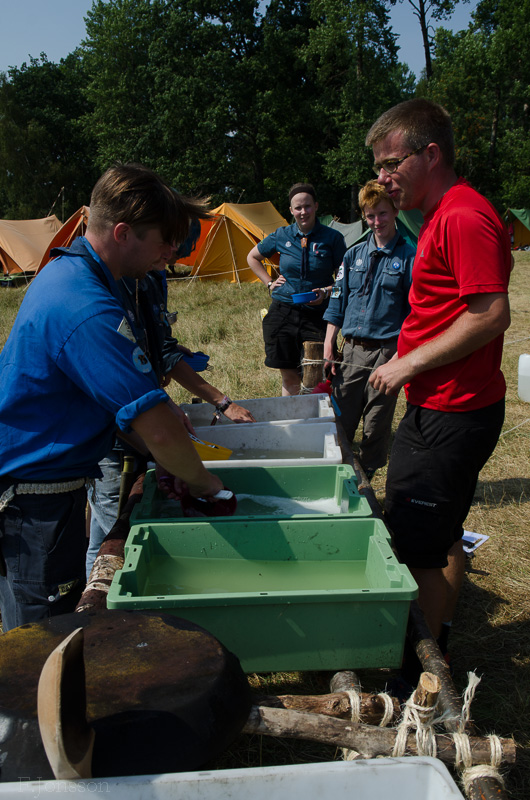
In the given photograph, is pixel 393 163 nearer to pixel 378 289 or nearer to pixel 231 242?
pixel 378 289

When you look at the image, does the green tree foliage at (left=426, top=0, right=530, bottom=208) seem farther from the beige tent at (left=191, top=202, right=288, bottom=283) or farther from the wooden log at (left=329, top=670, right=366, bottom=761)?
the wooden log at (left=329, top=670, right=366, bottom=761)

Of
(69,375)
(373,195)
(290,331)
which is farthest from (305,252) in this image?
(69,375)

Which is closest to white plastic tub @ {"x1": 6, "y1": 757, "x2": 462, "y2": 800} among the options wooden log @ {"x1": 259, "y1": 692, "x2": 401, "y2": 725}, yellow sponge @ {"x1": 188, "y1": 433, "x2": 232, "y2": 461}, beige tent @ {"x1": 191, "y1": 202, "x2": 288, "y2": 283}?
wooden log @ {"x1": 259, "y1": 692, "x2": 401, "y2": 725}

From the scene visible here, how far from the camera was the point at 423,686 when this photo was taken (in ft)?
3.95

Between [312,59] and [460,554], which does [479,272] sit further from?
[312,59]

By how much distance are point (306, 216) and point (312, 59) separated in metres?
28.2

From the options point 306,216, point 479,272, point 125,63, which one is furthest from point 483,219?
point 125,63

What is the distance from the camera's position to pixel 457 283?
6.34 feet

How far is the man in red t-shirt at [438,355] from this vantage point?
187 cm

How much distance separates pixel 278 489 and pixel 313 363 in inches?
66.7

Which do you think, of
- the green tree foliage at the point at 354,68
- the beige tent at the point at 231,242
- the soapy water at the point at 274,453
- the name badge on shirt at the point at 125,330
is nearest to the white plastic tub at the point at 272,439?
the soapy water at the point at 274,453

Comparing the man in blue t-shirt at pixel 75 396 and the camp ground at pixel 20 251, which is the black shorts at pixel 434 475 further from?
the camp ground at pixel 20 251

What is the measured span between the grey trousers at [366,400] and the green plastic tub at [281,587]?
2.10m

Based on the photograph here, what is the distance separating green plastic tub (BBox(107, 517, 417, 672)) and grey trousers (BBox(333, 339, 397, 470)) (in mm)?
2098
